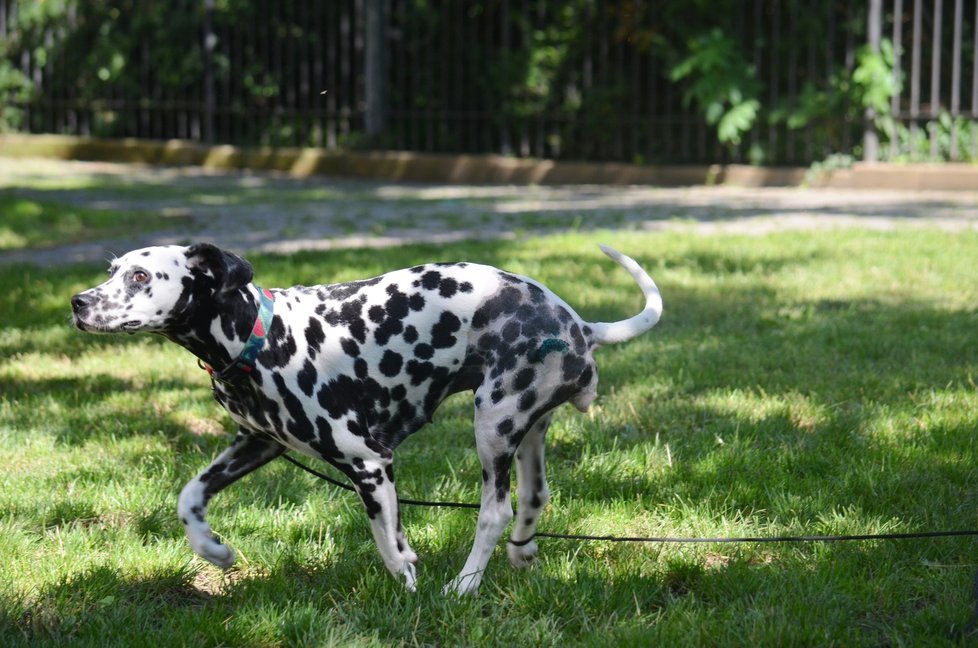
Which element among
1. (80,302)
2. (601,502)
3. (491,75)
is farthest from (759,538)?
(491,75)

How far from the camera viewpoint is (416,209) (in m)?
11.5

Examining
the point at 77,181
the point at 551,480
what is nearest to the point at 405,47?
the point at 77,181

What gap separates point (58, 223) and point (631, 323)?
7789 millimetres

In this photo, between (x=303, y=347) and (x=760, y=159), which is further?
(x=760, y=159)

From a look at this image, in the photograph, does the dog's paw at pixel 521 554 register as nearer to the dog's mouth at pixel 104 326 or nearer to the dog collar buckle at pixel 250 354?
the dog collar buckle at pixel 250 354

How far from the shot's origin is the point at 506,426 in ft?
10.2

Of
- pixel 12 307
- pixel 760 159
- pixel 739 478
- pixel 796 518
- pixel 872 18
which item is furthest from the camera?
pixel 760 159

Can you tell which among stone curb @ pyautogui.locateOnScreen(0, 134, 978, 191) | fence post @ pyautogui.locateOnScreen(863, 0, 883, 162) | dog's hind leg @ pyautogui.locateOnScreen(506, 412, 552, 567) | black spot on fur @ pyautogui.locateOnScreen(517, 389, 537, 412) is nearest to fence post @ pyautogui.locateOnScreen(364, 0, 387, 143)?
stone curb @ pyautogui.locateOnScreen(0, 134, 978, 191)

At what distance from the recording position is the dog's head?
9.91ft

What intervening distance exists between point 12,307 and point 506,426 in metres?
4.59

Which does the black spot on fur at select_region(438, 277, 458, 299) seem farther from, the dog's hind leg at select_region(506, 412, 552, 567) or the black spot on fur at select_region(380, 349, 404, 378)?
the dog's hind leg at select_region(506, 412, 552, 567)

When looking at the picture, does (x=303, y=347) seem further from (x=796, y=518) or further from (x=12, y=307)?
(x=12, y=307)

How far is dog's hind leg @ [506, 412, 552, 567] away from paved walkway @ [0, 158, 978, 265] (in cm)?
545

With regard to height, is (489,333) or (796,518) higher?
(489,333)
